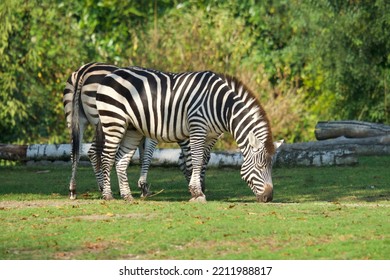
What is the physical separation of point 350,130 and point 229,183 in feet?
19.6

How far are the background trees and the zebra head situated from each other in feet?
38.0

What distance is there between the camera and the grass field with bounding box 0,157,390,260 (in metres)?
12.0

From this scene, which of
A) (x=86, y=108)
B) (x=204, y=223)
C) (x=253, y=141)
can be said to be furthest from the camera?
(x=86, y=108)

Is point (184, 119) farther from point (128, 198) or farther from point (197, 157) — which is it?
point (128, 198)

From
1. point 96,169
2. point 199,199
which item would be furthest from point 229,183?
point 199,199

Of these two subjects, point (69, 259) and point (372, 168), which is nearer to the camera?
point (69, 259)

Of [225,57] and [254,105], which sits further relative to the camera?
[225,57]

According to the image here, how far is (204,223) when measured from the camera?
13828mm

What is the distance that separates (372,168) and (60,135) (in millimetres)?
11155

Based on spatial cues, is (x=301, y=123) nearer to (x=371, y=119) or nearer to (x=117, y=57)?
(x=371, y=119)
